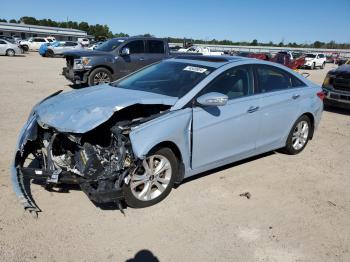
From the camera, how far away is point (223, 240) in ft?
11.8

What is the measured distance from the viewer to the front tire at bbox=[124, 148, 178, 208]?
3.95 metres

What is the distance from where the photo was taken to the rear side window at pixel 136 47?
12.5 m

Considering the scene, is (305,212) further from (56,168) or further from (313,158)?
(56,168)

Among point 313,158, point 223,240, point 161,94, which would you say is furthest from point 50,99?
point 313,158

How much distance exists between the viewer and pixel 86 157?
3945mm

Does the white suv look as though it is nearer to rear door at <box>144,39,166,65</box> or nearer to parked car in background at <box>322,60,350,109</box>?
rear door at <box>144,39,166,65</box>

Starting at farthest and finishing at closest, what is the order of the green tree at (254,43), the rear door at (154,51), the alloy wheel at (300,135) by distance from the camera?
the green tree at (254,43) → the rear door at (154,51) → the alloy wheel at (300,135)

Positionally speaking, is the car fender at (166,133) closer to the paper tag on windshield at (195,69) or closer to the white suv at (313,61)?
the paper tag on windshield at (195,69)

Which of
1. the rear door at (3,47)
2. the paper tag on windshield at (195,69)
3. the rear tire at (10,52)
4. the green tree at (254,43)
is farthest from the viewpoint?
the green tree at (254,43)

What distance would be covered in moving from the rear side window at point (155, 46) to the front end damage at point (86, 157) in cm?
885

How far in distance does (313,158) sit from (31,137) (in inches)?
179

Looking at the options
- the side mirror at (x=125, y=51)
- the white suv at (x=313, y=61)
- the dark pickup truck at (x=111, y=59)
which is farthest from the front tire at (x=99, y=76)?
the white suv at (x=313, y=61)

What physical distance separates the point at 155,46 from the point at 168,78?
850 cm

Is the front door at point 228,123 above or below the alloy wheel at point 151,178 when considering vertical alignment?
above
